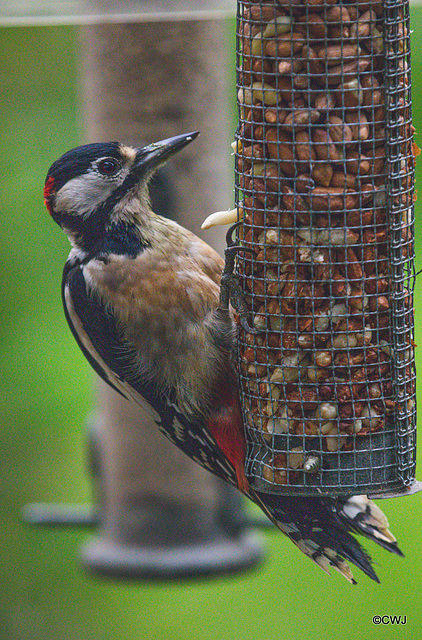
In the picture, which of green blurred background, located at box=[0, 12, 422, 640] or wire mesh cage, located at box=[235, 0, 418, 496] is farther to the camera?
green blurred background, located at box=[0, 12, 422, 640]

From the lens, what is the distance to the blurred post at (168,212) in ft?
15.1

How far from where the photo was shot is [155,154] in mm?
3395

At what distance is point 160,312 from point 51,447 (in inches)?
144

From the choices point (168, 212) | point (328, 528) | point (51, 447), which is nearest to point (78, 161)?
point (168, 212)

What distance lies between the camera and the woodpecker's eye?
338cm

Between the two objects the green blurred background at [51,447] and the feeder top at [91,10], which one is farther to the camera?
the green blurred background at [51,447]

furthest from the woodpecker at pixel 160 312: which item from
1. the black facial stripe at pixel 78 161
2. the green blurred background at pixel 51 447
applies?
the green blurred background at pixel 51 447

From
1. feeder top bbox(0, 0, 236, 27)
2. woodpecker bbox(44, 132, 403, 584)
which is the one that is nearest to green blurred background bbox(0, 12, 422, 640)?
feeder top bbox(0, 0, 236, 27)

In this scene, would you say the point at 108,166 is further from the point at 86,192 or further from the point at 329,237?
the point at 329,237

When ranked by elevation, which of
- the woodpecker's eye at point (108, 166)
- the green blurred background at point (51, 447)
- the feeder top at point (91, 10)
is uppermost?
the feeder top at point (91, 10)

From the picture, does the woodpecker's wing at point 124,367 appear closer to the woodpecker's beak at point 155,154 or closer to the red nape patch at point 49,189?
the red nape patch at point 49,189

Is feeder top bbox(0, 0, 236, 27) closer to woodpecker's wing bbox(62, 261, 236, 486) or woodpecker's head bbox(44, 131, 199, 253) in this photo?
woodpecker's head bbox(44, 131, 199, 253)

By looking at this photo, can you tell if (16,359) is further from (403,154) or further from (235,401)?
(403,154)

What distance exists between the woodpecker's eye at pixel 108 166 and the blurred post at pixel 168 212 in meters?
1.18
